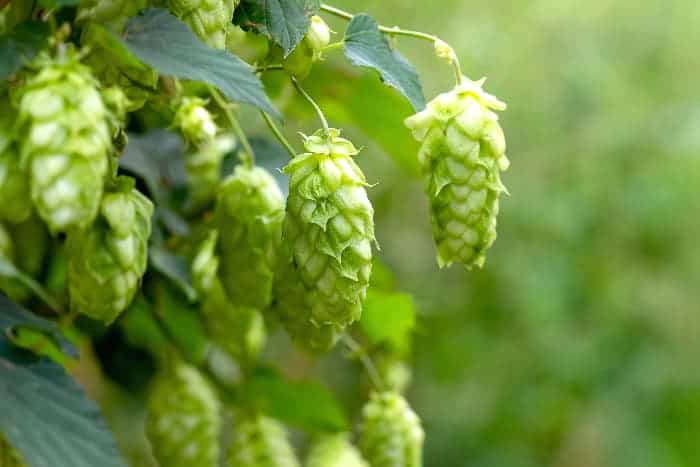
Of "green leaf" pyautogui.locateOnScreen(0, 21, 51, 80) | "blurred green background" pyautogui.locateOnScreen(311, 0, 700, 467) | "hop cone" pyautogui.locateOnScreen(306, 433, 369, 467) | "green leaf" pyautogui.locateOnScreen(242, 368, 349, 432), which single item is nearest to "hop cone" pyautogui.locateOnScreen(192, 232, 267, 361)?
"green leaf" pyautogui.locateOnScreen(242, 368, 349, 432)

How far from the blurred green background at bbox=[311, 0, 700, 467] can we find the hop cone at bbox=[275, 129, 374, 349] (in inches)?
104

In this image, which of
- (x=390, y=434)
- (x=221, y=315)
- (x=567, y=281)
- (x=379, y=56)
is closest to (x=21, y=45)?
(x=379, y=56)

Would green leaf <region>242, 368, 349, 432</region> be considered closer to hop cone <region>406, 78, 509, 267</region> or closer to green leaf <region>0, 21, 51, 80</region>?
hop cone <region>406, 78, 509, 267</region>

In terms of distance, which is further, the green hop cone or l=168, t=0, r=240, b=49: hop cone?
the green hop cone

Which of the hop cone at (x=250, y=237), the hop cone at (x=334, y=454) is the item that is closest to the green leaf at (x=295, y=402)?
the hop cone at (x=334, y=454)

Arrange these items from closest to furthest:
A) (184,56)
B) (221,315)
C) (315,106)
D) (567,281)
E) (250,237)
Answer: (184,56), (315,106), (250,237), (221,315), (567,281)

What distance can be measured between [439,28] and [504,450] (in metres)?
1.60

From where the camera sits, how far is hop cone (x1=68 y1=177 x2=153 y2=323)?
2.90ft

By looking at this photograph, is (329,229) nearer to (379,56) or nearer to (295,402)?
(379,56)

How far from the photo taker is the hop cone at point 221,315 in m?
1.28

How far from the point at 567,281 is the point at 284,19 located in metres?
2.91

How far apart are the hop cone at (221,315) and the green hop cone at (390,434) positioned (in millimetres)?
182

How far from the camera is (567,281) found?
3.70 m

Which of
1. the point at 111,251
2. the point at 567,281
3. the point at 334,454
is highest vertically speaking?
the point at 111,251
